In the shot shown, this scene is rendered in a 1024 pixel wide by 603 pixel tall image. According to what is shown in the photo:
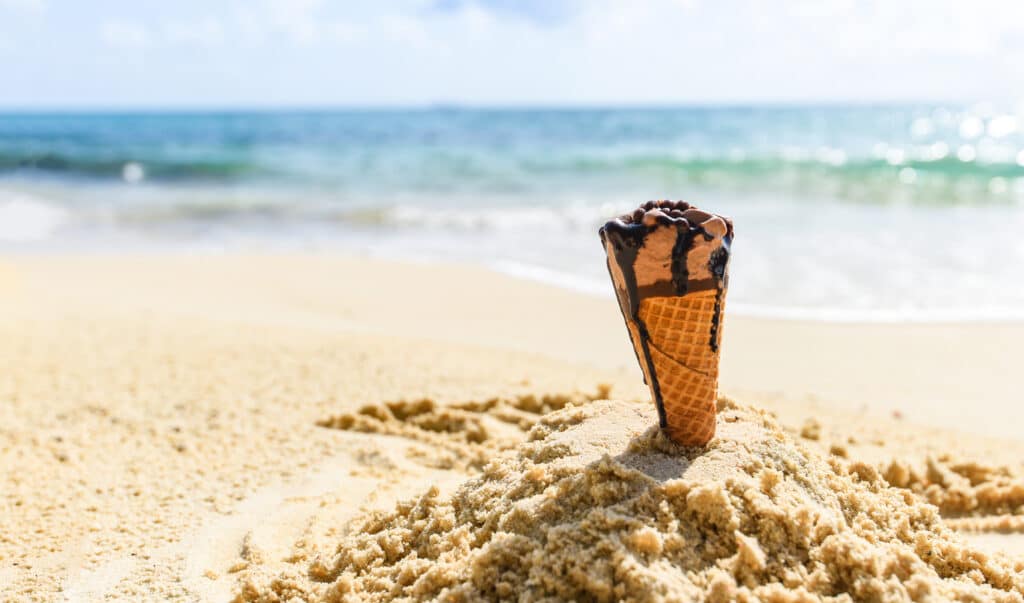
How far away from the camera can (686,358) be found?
7.02ft

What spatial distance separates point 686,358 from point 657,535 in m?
0.50

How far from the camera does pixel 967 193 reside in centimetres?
1411

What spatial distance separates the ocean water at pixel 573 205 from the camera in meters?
7.49

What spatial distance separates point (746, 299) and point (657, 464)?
15.5ft

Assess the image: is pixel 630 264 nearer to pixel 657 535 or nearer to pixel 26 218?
pixel 657 535

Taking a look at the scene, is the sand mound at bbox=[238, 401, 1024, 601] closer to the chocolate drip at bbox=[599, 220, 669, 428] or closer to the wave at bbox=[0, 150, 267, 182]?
the chocolate drip at bbox=[599, 220, 669, 428]

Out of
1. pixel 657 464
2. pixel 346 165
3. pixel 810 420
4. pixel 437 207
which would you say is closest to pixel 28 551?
pixel 657 464

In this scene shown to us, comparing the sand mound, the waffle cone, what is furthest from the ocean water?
the waffle cone

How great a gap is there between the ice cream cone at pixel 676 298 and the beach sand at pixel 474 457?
0.44 ft

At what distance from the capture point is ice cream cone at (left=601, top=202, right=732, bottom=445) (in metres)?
1.99

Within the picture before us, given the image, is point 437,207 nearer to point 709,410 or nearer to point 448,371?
point 448,371

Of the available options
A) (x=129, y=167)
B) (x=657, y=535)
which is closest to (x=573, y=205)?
(x=657, y=535)

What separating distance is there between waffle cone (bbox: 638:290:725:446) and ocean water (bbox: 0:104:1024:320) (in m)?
4.16

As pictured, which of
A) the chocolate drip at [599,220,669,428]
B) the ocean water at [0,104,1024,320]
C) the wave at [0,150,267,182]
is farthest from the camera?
the wave at [0,150,267,182]
